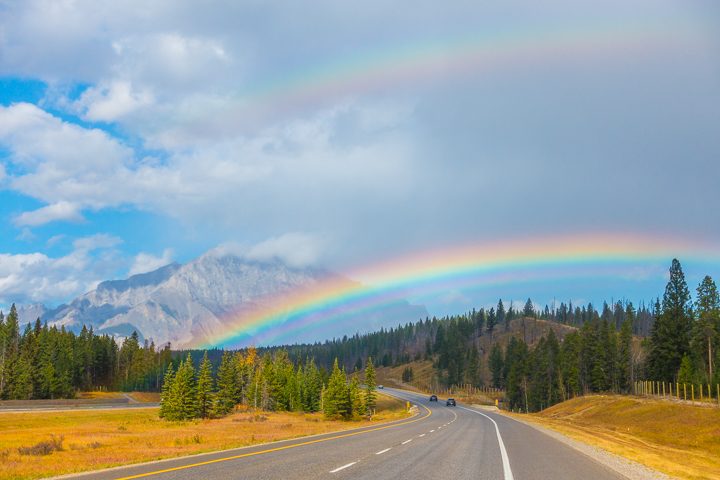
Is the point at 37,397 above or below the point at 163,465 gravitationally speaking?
below

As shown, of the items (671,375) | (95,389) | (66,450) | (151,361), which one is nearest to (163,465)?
(66,450)

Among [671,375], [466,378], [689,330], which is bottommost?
[466,378]

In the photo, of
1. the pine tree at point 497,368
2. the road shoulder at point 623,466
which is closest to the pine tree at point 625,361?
the pine tree at point 497,368

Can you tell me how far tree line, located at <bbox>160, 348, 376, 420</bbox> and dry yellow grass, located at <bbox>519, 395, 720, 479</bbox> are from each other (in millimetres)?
29440

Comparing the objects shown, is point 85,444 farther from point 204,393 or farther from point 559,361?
point 559,361

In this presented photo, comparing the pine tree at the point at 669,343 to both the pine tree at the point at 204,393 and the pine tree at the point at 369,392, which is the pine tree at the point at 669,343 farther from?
the pine tree at the point at 204,393

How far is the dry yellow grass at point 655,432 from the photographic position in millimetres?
27802

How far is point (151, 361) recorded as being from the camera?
6880 inches

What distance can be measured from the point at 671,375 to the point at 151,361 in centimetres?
14649

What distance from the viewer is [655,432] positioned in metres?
49.5

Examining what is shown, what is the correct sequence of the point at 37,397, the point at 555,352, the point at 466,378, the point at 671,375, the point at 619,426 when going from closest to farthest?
the point at 619,426
the point at 671,375
the point at 37,397
the point at 555,352
the point at 466,378

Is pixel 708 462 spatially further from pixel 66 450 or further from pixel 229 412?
pixel 229 412

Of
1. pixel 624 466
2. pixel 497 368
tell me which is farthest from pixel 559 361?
pixel 624 466

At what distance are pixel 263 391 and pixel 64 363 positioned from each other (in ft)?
172
